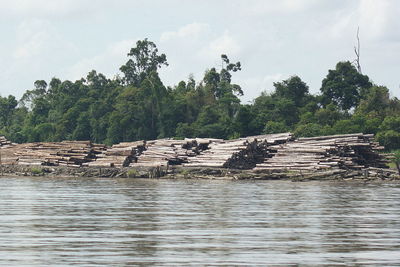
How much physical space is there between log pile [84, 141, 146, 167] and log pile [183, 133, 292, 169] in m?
4.84

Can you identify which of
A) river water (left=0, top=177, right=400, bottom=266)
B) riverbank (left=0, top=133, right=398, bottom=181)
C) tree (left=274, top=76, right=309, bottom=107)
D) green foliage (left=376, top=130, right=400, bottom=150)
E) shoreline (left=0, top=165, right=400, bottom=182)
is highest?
tree (left=274, top=76, right=309, bottom=107)

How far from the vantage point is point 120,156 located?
54.1 metres

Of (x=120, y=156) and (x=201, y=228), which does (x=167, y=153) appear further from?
(x=201, y=228)

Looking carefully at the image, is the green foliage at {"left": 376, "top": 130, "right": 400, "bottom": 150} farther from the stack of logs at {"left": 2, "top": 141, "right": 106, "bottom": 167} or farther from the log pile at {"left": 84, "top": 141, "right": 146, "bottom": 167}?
the stack of logs at {"left": 2, "top": 141, "right": 106, "bottom": 167}

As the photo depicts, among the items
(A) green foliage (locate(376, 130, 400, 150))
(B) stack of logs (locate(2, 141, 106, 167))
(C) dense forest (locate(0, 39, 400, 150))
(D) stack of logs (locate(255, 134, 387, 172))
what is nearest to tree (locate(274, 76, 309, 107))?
(C) dense forest (locate(0, 39, 400, 150))

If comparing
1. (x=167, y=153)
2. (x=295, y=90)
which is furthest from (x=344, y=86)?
(x=167, y=153)

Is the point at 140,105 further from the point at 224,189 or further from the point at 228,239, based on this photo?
the point at 228,239

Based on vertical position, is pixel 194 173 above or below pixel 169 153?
below

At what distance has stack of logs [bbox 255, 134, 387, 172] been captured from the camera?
4559cm

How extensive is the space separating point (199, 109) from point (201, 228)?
61207 mm

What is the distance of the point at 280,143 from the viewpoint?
51750 millimetres

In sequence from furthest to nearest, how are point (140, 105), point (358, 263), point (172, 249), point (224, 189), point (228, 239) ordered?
point (140, 105)
point (224, 189)
point (228, 239)
point (172, 249)
point (358, 263)

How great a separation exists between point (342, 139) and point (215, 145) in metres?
8.49

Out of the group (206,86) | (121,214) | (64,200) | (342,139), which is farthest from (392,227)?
(206,86)
